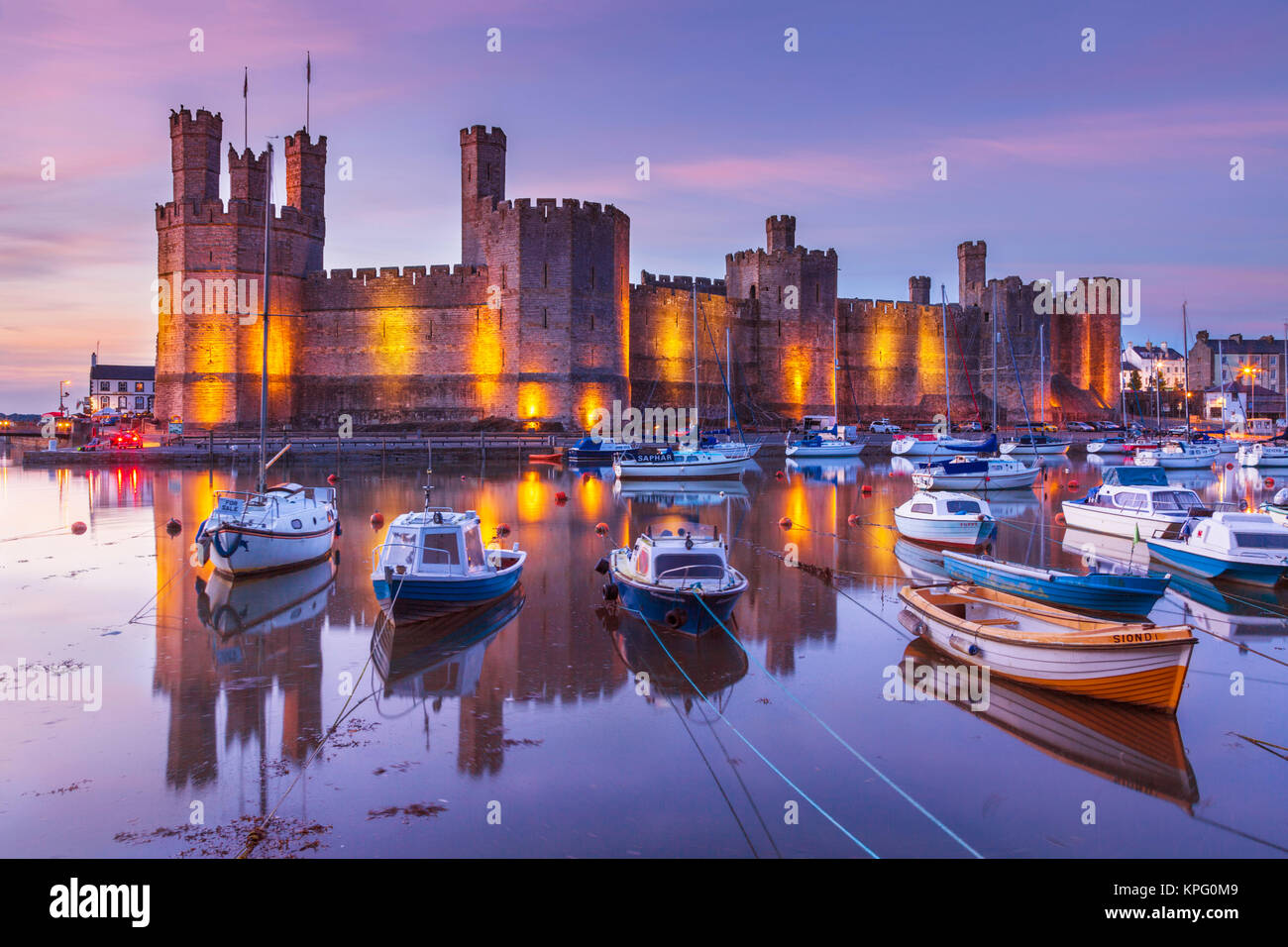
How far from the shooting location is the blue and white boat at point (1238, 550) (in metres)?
12.7

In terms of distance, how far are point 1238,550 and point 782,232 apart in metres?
42.3

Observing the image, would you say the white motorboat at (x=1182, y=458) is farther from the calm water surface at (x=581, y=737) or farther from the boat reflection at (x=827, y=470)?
the calm water surface at (x=581, y=737)

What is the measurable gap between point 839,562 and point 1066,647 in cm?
740

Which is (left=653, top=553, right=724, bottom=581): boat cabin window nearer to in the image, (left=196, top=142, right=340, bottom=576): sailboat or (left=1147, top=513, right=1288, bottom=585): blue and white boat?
(left=196, top=142, right=340, bottom=576): sailboat

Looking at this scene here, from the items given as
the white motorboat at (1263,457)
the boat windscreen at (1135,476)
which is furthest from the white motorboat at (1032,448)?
the boat windscreen at (1135,476)

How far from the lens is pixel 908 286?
67.4m

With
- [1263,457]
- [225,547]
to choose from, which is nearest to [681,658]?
[225,547]
